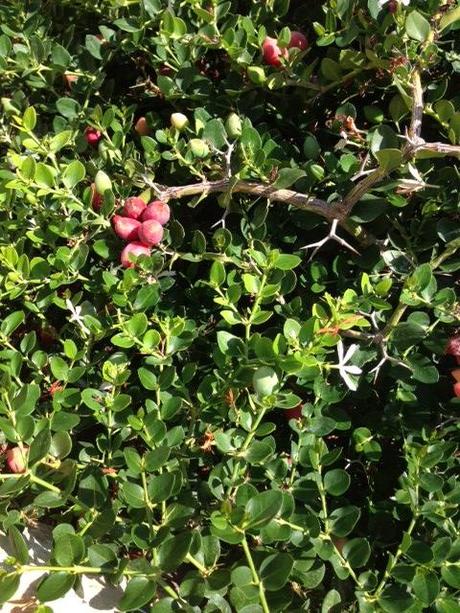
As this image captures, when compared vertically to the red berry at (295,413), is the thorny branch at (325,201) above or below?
above

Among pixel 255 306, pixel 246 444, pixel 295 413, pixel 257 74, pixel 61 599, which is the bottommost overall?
pixel 61 599

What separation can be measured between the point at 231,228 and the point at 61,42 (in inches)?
28.1

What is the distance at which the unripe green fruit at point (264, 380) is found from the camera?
91 cm

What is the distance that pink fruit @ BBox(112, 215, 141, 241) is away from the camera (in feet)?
3.72

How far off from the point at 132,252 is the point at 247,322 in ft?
0.83

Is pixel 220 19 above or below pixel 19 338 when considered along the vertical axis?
above

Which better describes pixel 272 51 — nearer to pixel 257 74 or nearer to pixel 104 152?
pixel 257 74

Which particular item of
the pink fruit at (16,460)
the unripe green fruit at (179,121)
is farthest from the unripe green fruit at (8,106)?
the pink fruit at (16,460)

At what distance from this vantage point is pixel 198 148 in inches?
45.4

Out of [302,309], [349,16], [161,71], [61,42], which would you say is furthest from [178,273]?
[61,42]

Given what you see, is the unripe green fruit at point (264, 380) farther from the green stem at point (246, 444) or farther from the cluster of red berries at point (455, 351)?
the cluster of red berries at point (455, 351)

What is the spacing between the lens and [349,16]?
1168 mm

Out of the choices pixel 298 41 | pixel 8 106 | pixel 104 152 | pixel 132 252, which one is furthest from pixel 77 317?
pixel 298 41

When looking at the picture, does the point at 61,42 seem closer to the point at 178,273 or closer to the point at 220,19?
the point at 220,19
